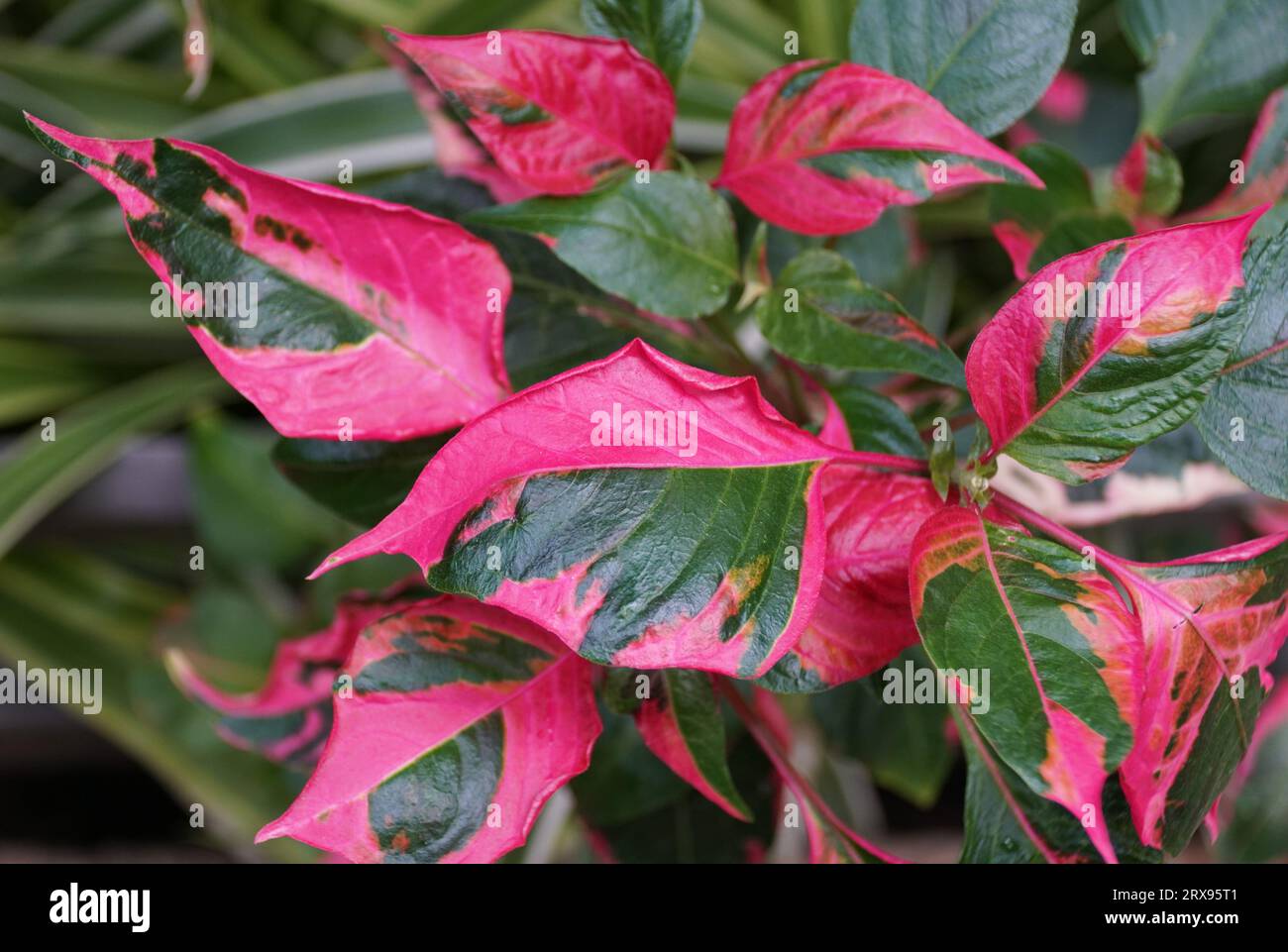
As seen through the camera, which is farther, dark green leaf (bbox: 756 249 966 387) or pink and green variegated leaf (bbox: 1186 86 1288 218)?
pink and green variegated leaf (bbox: 1186 86 1288 218)

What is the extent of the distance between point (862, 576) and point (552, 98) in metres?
0.25

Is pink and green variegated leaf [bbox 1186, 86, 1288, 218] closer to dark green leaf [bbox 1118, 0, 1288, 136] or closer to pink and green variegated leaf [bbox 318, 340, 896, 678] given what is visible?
dark green leaf [bbox 1118, 0, 1288, 136]

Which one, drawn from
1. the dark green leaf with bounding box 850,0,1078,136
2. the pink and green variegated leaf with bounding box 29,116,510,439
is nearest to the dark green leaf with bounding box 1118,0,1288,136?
the dark green leaf with bounding box 850,0,1078,136

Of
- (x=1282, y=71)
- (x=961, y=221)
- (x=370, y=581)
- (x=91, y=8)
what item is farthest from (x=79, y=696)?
(x=1282, y=71)

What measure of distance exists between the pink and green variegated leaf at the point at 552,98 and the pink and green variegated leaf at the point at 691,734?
0.23 m

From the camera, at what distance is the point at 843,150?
0.42 metres

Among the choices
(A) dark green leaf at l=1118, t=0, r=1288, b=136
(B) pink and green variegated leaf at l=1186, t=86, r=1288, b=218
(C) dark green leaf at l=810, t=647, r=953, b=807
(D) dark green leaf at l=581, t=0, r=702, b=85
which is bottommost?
(C) dark green leaf at l=810, t=647, r=953, b=807

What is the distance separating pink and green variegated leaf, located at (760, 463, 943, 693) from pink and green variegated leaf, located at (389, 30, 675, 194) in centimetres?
18

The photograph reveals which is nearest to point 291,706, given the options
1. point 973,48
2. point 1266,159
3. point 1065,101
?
point 973,48

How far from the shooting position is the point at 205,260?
37 centimetres

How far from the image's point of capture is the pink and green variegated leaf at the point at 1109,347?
337mm

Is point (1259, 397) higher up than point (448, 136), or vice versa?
point (448, 136)

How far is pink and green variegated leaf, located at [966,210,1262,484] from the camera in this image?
337 mm

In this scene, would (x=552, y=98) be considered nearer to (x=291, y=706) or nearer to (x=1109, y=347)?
(x=1109, y=347)
